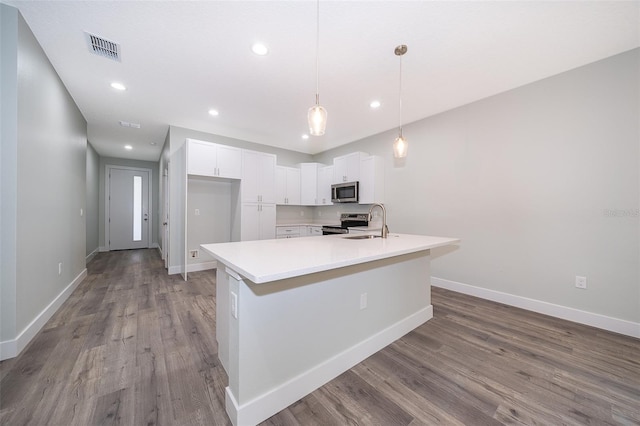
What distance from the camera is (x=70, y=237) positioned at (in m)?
3.20

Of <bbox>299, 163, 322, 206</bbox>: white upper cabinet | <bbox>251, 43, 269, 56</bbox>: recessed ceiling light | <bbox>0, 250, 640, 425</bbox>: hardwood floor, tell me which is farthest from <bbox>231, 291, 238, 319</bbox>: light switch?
<bbox>299, 163, 322, 206</bbox>: white upper cabinet

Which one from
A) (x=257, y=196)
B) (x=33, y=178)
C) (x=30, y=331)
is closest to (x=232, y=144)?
(x=257, y=196)

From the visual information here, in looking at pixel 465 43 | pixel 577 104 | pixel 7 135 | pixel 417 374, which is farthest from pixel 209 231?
pixel 577 104

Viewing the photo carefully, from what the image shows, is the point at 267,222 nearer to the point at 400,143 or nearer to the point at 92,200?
the point at 400,143

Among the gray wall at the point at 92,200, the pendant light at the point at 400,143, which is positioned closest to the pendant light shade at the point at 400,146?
the pendant light at the point at 400,143

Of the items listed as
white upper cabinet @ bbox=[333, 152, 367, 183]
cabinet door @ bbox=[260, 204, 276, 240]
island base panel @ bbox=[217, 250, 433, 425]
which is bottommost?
island base panel @ bbox=[217, 250, 433, 425]

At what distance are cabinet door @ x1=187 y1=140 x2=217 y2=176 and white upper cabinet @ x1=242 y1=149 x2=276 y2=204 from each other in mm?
550

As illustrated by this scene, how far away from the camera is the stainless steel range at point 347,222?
4641mm

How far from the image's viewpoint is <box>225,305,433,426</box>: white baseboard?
50.6 inches

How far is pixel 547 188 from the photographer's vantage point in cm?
268

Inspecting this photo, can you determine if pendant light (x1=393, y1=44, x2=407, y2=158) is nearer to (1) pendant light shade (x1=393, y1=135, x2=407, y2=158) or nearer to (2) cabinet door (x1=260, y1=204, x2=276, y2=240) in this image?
(1) pendant light shade (x1=393, y1=135, x2=407, y2=158)

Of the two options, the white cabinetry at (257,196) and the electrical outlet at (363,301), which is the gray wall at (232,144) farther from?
the electrical outlet at (363,301)

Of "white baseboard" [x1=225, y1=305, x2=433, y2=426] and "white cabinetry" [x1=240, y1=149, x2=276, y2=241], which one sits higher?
"white cabinetry" [x1=240, y1=149, x2=276, y2=241]

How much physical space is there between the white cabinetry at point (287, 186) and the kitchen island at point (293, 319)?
132 inches
